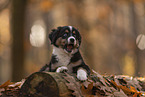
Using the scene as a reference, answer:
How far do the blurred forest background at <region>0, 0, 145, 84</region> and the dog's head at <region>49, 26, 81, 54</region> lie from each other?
3878 millimetres

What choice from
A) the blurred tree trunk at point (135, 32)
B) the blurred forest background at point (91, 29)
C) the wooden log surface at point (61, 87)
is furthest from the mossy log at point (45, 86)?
the blurred tree trunk at point (135, 32)

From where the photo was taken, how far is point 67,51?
Result: 414 cm

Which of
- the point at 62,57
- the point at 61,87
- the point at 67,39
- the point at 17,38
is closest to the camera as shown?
the point at 61,87

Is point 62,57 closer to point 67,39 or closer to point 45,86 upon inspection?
point 67,39

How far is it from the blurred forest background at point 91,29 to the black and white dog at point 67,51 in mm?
3825

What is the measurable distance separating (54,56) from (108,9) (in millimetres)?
11937

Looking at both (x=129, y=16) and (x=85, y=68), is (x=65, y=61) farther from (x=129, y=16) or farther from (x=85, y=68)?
(x=129, y=16)

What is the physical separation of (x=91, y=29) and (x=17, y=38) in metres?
6.40

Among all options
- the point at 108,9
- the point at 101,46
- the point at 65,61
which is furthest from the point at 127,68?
the point at 65,61

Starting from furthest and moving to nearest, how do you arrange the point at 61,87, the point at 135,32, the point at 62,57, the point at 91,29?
the point at 135,32, the point at 91,29, the point at 62,57, the point at 61,87

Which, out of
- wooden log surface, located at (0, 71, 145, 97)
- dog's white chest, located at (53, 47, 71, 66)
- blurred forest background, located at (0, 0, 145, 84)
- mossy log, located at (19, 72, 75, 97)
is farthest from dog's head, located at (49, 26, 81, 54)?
blurred forest background, located at (0, 0, 145, 84)

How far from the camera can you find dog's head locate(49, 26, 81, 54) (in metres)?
4.07

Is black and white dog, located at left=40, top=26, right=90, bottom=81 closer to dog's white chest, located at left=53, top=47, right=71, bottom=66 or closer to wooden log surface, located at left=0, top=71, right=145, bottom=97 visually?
dog's white chest, located at left=53, top=47, right=71, bottom=66

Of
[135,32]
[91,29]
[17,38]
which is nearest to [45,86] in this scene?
[17,38]
